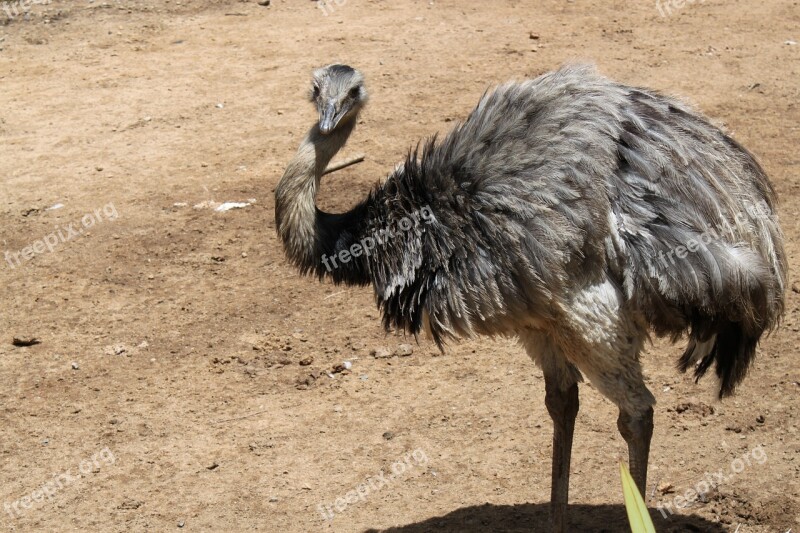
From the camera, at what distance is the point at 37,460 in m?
6.08

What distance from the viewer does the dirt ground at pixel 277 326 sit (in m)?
5.72

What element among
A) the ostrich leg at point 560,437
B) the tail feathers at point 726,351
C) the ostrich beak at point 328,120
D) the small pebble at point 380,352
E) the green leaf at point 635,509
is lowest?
the small pebble at point 380,352

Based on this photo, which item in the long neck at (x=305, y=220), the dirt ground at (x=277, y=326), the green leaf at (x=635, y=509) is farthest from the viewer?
the dirt ground at (x=277, y=326)

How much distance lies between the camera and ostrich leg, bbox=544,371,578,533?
5.30 meters

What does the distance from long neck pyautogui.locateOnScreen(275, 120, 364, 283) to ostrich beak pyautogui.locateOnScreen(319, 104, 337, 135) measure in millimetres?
110

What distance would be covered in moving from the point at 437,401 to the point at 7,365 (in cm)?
279

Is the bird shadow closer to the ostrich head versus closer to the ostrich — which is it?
the ostrich

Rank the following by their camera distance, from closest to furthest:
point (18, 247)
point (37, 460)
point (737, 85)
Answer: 1. point (37, 460)
2. point (18, 247)
3. point (737, 85)

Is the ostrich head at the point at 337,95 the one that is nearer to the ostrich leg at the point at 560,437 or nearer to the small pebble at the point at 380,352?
the ostrich leg at the point at 560,437

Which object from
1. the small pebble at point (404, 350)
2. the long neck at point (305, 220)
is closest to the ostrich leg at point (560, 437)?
the long neck at point (305, 220)

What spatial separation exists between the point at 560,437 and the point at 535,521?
1.54 ft

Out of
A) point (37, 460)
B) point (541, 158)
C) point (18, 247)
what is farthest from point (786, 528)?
point (18, 247)

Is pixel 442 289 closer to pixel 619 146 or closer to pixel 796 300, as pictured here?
pixel 619 146

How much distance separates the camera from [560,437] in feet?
17.8
